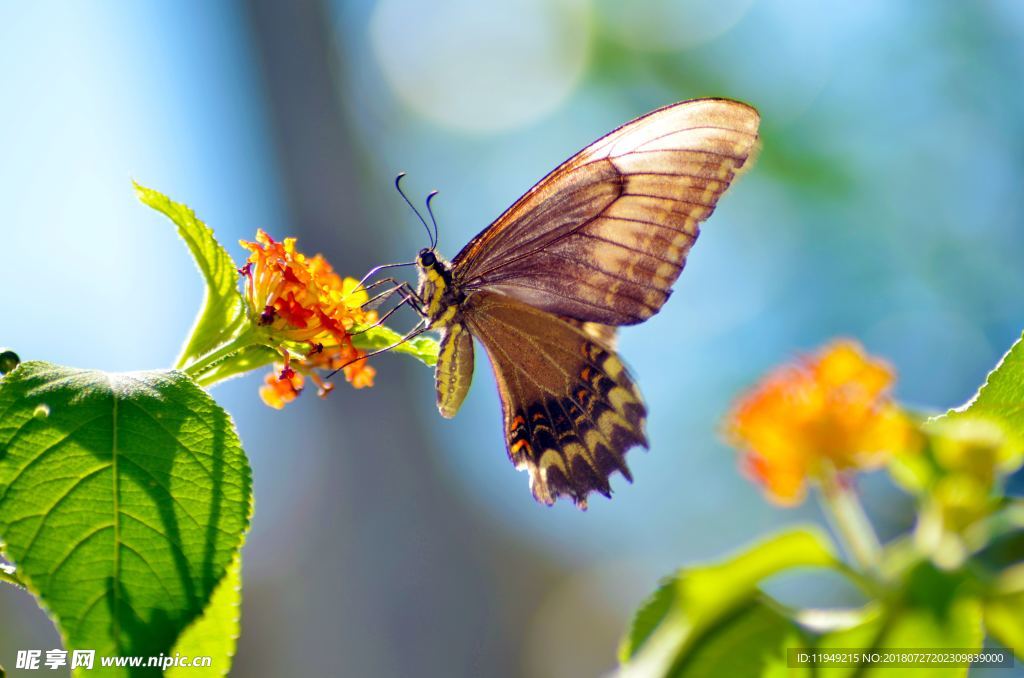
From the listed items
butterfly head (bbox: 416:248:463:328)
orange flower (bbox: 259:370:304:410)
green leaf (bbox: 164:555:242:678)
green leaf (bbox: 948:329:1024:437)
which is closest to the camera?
green leaf (bbox: 948:329:1024:437)

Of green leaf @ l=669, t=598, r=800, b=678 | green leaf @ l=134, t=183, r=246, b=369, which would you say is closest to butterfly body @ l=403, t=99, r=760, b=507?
green leaf @ l=134, t=183, r=246, b=369

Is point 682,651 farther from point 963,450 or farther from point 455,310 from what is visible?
point 455,310

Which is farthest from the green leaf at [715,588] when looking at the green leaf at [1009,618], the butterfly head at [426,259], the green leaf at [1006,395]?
the butterfly head at [426,259]

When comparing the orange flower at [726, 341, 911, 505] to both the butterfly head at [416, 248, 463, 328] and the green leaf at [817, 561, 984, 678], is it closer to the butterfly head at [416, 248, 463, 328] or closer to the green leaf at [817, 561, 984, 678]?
the green leaf at [817, 561, 984, 678]

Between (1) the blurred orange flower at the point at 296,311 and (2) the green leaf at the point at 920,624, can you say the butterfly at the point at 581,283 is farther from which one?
(2) the green leaf at the point at 920,624

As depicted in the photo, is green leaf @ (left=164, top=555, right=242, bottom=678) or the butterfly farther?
the butterfly

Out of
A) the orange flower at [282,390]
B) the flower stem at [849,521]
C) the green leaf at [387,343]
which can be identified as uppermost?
the green leaf at [387,343]

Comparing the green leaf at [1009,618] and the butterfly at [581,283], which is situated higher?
the butterfly at [581,283]

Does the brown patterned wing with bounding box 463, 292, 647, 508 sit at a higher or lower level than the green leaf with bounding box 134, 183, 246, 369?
higher
